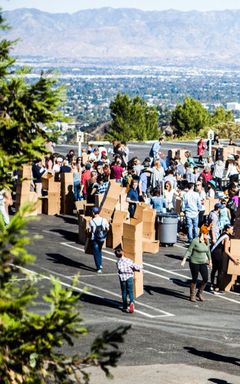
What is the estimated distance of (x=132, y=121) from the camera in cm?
7681

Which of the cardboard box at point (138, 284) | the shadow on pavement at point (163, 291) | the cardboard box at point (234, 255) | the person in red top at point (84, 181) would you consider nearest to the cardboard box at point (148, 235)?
the person in red top at point (84, 181)

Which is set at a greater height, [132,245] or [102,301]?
[132,245]

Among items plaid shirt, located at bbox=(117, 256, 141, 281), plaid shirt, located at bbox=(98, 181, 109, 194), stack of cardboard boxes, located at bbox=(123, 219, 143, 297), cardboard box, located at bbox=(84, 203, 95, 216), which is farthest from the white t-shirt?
plaid shirt, located at bbox=(98, 181, 109, 194)

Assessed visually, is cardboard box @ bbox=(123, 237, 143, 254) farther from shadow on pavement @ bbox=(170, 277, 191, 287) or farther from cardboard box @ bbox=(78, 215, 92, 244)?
cardboard box @ bbox=(78, 215, 92, 244)

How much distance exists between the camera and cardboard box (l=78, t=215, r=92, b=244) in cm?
2586

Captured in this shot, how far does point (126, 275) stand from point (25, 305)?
33.3 feet

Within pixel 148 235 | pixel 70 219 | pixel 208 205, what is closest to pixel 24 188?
pixel 70 219

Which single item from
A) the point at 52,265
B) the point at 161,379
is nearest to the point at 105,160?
the point at 52,265

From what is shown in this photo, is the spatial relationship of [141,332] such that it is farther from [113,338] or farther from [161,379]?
[113,338]

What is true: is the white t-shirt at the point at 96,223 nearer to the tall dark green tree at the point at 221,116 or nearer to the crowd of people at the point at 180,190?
the crowd of people at the point at 180,190

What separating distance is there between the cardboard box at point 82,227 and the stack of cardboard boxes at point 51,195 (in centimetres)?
336

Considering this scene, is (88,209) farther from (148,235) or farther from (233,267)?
(233,267)

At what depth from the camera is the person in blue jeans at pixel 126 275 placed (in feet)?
66.6

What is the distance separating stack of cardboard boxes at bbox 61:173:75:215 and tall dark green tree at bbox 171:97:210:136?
133 feet
